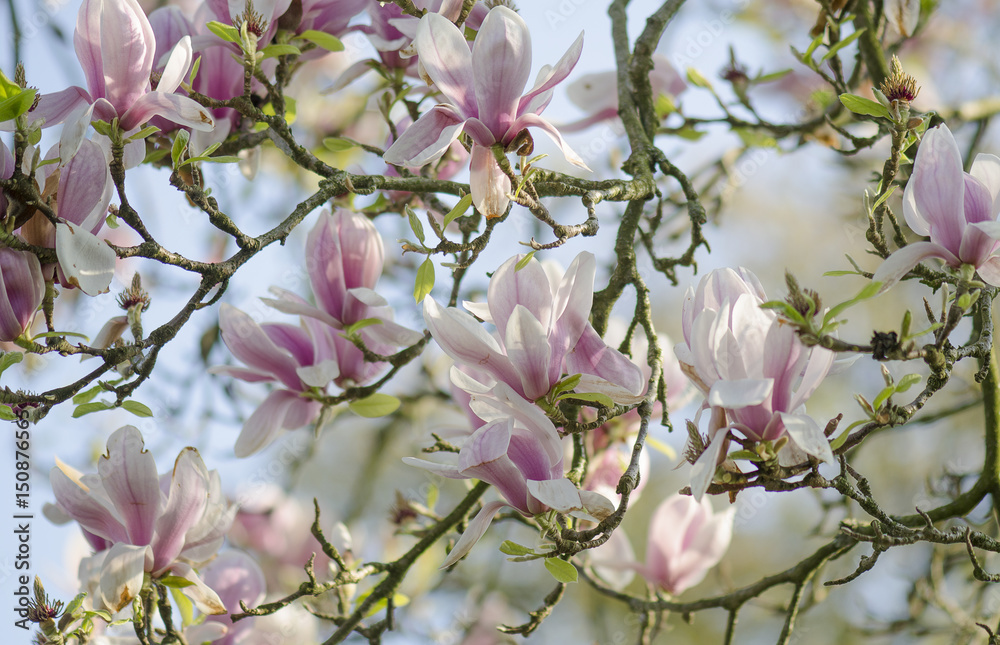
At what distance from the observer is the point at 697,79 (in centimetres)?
174

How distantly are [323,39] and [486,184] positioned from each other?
48cm

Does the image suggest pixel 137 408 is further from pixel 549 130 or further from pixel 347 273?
pixel 549 130

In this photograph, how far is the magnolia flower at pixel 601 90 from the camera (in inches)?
64.8

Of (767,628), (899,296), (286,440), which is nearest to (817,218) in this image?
(899,296)

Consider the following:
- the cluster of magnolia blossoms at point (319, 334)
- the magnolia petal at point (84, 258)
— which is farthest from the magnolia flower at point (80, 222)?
the cluster of magnolia blossoms at point (319, 334)

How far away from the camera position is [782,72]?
5.54 feet

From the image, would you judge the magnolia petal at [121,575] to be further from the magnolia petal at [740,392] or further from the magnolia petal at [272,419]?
the magnolia petal at [740,392]

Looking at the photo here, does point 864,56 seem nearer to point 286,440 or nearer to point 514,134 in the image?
point 514,134

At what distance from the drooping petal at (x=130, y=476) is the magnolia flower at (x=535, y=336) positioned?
52cm

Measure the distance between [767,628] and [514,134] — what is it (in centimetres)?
548

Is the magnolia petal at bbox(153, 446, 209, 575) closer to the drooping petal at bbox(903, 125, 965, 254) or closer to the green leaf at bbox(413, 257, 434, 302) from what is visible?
the green leaf at bbox(413, 257, 434, 302)

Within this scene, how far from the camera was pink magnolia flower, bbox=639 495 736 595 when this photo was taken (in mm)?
1755

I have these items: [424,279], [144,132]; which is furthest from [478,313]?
[144,132]

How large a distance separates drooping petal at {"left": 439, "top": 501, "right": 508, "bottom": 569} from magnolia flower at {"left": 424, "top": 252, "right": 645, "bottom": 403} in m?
0.14
